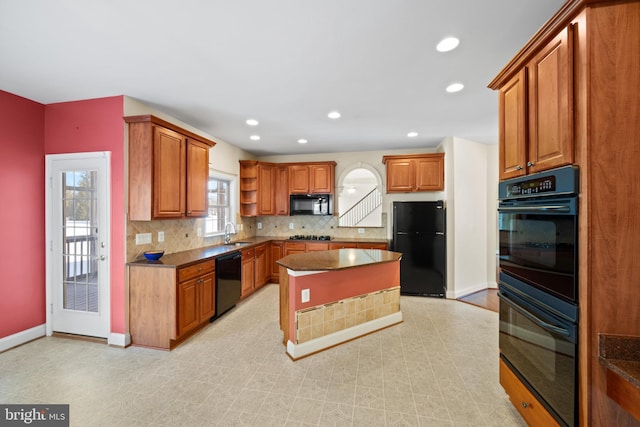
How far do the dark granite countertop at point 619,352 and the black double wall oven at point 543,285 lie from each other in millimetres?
90

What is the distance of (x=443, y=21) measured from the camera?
5.55 ft

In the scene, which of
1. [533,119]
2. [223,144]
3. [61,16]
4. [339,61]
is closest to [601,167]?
[533,119]

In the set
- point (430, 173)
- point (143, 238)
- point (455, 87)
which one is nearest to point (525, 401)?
point (455, 87)

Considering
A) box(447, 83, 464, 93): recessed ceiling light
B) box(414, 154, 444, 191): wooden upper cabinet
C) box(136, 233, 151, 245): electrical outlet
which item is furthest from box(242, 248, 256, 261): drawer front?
box(447, 83, 464, 93): recessed ceiling light

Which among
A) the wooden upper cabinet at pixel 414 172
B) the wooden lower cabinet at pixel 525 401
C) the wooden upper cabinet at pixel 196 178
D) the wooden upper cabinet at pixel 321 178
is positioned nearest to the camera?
the wooden lower cabinet at pixel 525 401

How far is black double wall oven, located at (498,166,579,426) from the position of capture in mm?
1228

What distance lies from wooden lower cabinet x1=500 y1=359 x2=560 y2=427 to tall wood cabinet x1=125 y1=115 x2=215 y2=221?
3526 millimetres

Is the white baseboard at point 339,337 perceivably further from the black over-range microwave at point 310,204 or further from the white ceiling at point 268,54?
the white ceiling at point 268,54

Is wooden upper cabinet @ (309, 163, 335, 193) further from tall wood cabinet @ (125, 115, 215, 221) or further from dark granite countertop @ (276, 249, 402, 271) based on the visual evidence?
tall wood cabinet @ (125, 115, 215, 221)

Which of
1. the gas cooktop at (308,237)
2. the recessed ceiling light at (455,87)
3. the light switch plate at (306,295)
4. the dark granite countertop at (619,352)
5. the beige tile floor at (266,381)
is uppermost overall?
the recessed ceiling light at (455,87)

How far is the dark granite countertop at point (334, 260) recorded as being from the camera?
261cm

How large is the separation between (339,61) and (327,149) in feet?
10.1

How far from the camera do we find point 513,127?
1.71m

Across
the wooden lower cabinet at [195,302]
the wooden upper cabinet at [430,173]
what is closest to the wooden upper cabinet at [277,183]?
the wooden upper cabinet at [430,173]
